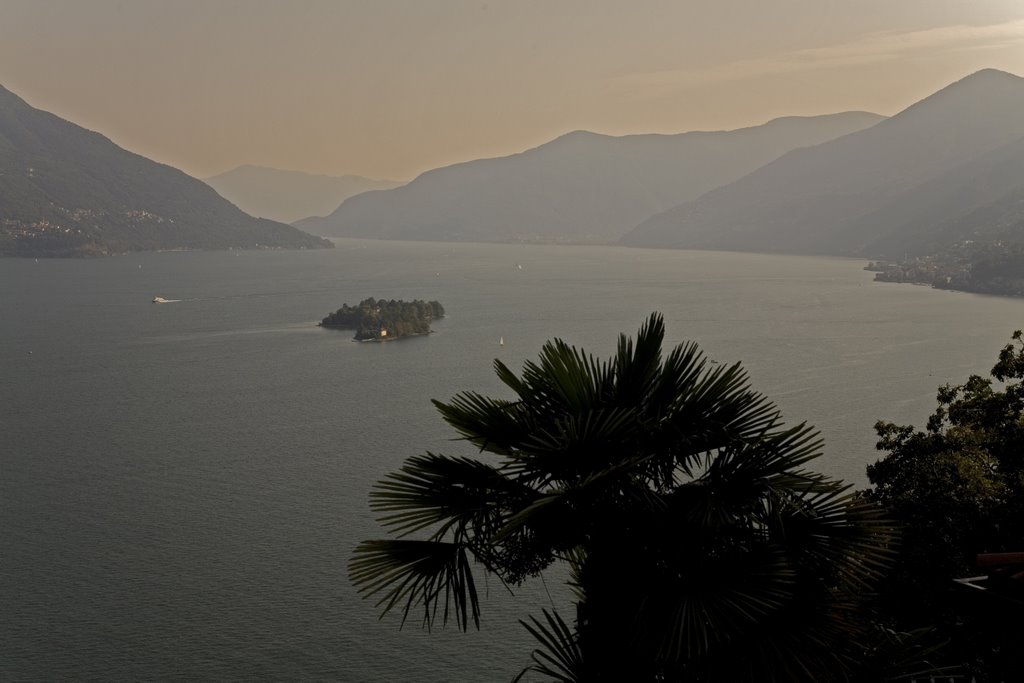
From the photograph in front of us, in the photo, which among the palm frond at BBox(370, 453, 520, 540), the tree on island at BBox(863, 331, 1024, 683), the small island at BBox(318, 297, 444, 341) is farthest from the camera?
the small island at BBox(318, 297, 444, 341)

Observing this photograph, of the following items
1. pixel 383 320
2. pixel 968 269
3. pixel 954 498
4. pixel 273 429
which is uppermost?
pixel 968 269

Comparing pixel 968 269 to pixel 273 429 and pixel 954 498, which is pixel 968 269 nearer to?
pixel 273 429

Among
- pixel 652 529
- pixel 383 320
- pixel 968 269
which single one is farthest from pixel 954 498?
pixel 968 269

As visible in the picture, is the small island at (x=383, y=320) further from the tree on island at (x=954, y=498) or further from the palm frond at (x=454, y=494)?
the palm frond at (x=454, y=494)

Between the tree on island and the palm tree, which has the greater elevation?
the palm tree

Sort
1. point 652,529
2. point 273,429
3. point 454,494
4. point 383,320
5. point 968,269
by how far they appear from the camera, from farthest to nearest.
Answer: point 968,269
point 383,320
point 273,429
point 454,494
point 652,529

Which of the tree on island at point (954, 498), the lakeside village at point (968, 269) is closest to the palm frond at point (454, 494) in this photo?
the tree on island at point (954, 498)

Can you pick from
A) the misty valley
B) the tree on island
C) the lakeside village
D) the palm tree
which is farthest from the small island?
the palm tree

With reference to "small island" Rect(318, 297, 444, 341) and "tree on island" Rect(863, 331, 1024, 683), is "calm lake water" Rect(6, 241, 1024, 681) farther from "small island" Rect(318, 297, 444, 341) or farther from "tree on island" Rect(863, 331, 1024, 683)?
"tree on island" Rect(863, 331, 1024, 683)
